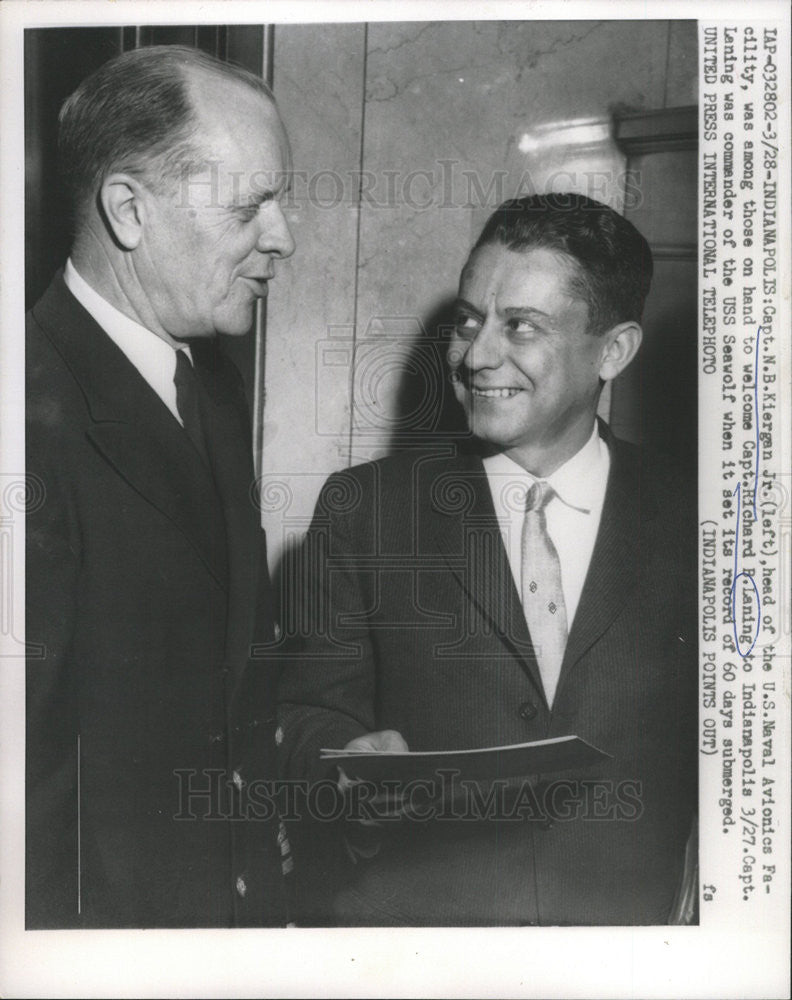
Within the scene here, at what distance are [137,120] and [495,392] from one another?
639 millimetres

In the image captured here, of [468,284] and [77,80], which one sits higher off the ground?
[77,80]

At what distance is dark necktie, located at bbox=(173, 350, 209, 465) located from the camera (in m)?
1.47

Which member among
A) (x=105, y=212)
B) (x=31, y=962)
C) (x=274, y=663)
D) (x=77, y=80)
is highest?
(x=77, y=80)

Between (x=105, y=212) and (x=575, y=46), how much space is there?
73cm

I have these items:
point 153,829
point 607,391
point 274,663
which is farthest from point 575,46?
point 153,829

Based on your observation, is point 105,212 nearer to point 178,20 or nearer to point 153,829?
point 178,20

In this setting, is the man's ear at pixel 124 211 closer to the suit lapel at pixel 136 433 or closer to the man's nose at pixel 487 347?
the suit lapel at pixel 136 433

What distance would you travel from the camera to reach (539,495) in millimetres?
1515

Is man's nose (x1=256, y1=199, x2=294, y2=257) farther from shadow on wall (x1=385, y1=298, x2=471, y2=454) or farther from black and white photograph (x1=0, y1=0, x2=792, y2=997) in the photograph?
shadow on wall (x1=385, y1=298, x2=471, y2=454)

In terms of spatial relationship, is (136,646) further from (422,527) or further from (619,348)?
Answer: (619,348)

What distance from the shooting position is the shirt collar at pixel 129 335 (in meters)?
1.44

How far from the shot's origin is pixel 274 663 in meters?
1.51

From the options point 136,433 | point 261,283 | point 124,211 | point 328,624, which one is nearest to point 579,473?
point 328,624

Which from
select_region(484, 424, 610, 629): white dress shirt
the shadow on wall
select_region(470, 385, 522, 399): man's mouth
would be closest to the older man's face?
the shadow on wall
